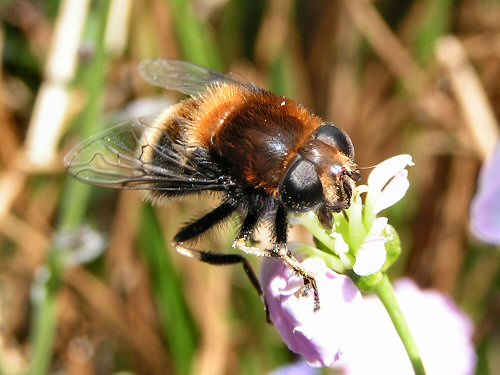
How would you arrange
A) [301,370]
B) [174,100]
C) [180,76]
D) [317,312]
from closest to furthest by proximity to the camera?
[317,312] < [180,76] < [301,370] < [174,100]

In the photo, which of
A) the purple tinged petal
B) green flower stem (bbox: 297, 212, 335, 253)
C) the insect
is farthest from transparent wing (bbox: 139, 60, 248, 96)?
the purple tinged petal

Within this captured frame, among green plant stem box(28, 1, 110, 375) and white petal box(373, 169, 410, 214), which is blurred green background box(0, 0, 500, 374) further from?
white petal box(373, 169, 410, 214)

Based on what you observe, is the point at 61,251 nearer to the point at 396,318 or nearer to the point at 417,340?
the point at 417,340

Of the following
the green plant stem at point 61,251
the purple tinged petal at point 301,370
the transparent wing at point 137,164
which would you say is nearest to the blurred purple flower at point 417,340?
the purple tinged petal at point 301,370

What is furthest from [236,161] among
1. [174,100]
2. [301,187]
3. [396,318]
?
[174,100]

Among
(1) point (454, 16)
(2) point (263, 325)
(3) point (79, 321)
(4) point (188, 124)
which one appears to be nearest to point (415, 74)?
(1) point (454, 16)
